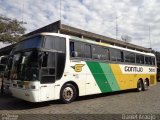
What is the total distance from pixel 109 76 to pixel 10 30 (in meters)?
15.9

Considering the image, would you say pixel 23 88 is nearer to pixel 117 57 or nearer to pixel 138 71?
pixel 117 57

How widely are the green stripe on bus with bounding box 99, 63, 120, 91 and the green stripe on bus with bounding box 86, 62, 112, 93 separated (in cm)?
22

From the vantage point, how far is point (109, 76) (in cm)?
1288

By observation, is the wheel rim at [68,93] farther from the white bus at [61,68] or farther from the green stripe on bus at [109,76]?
the green stripe on bus at [109,76]

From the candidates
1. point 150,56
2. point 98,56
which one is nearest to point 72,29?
point 150,56

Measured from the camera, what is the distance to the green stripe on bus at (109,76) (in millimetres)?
12441

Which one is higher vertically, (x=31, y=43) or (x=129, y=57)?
(x=31, y=43)

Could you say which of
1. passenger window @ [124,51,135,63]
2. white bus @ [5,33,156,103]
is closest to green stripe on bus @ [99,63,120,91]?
white bus @ [5,33,156,103]

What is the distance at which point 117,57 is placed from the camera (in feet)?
45.4

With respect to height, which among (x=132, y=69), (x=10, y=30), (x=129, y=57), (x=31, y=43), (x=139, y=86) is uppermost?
(x=10, y=30)

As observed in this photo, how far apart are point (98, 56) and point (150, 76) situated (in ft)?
25.9

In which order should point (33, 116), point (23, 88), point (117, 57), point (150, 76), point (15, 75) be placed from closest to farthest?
point (33, 116) < point (23, 88) < point (15, 75) < point (117, 57) < point (150, 76)

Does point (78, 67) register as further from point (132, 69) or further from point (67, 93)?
point (132, 69)

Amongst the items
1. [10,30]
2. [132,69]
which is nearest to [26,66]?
[132,69]
